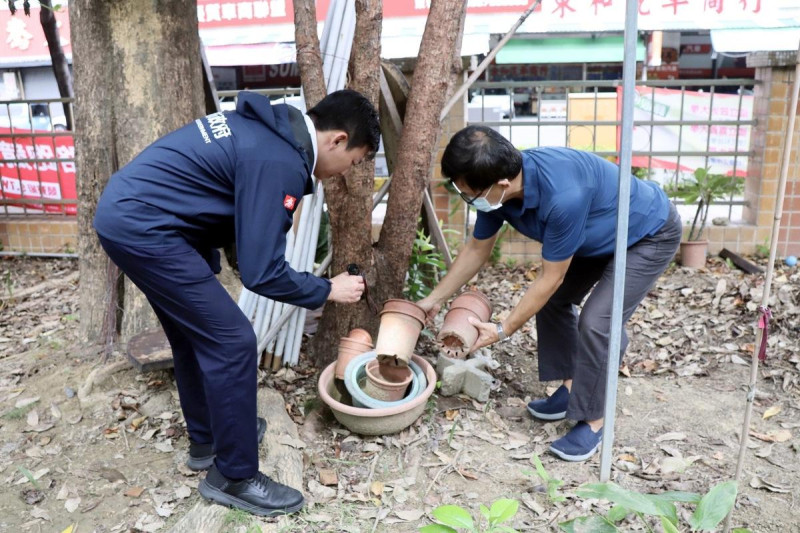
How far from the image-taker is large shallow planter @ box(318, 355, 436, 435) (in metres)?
3.17

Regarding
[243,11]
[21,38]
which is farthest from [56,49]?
[21,38]

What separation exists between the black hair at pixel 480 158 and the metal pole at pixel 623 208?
494 mm

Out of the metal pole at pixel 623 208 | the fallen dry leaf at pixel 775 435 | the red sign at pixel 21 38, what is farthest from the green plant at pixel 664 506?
the red sign at pixel 21 38

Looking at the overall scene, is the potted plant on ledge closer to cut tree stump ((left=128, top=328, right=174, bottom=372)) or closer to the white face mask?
the white face mask

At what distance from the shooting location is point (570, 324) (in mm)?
3592

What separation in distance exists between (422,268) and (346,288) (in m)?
2.18

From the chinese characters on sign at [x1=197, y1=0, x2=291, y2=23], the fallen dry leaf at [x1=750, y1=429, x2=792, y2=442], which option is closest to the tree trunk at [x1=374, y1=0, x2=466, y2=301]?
the fallen dry leaf at [x1=750, y1=429, x2=792, y2=442]

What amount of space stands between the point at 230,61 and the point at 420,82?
617cm

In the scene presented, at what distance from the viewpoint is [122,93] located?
3740 mm

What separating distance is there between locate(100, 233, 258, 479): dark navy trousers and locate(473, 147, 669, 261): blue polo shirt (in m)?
1.28

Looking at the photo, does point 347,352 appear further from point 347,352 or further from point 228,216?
point 228,216

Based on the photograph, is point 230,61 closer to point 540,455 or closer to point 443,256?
point 443,256

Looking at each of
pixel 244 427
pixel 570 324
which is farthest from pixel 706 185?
pixel 244 427

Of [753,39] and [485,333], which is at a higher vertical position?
[753,39]
